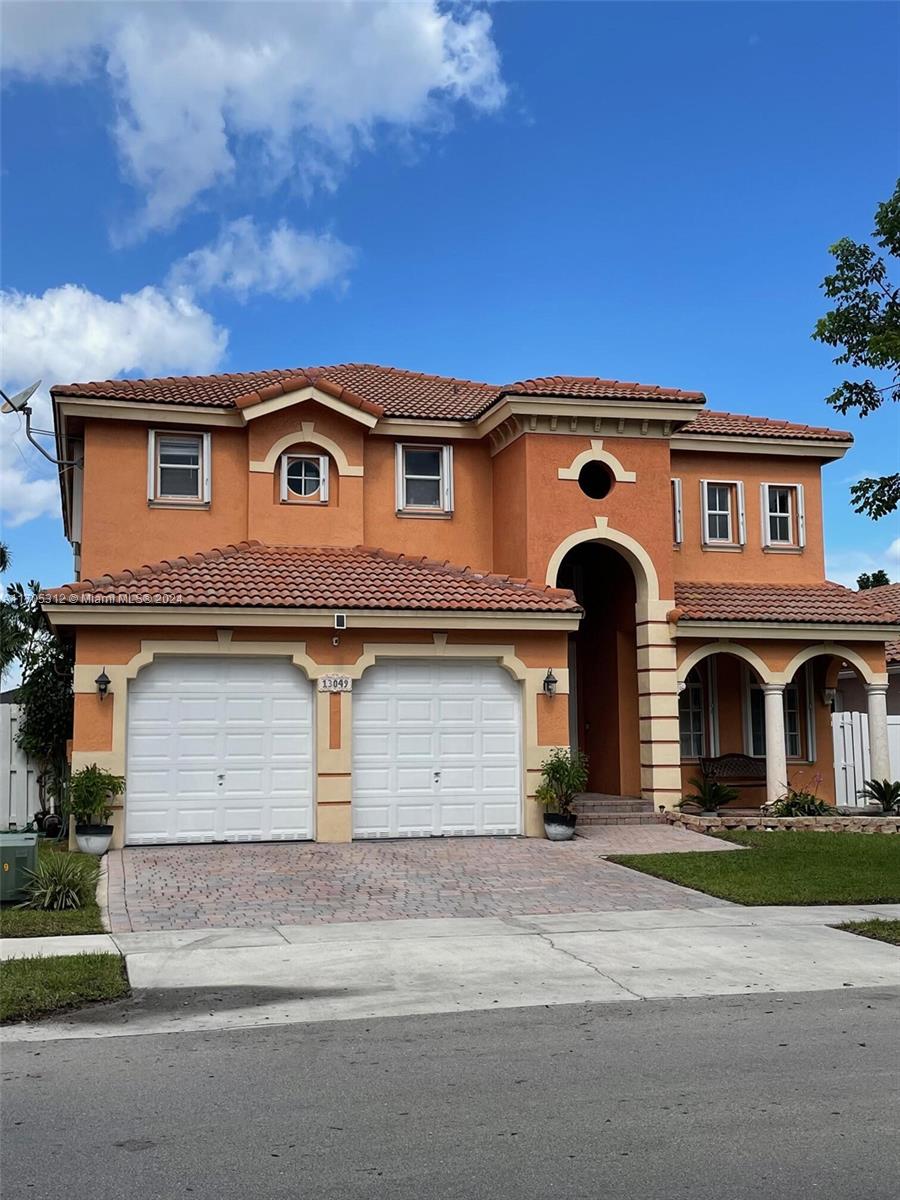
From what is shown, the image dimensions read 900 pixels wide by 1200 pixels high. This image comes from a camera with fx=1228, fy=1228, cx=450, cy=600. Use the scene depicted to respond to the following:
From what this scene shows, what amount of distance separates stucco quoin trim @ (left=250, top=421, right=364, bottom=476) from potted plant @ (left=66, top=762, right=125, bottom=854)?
6.41 meters

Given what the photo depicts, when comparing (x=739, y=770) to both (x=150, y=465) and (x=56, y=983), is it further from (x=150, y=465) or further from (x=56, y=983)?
(x=56, y=983)

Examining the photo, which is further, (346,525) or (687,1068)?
(346,525)

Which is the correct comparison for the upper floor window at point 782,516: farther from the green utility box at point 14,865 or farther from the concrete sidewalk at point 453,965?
the green utility box at point 14,865

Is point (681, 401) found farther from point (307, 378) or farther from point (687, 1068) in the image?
point (687, 1068)

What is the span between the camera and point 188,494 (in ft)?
68.9

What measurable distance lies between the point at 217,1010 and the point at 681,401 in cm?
1501

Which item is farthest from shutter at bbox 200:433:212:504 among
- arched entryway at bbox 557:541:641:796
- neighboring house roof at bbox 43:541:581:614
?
arched entryway at bbox 557:541:641:796

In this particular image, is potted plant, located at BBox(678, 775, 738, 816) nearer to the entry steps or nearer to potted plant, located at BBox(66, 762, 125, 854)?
the entry steps

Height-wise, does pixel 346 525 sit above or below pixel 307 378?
below

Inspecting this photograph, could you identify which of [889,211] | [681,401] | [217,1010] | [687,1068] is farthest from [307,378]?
[687,1068]

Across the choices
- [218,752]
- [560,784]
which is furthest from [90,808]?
[560,784]

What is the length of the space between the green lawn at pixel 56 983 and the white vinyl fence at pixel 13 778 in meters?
10.5

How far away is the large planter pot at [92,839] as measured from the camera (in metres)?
16.7

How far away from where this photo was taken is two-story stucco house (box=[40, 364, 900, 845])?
17.8 meters
